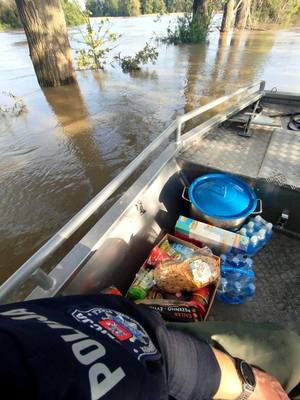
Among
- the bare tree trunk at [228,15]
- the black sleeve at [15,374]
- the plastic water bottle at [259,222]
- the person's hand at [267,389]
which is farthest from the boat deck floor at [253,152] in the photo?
the bare tree trunk at [228,15]

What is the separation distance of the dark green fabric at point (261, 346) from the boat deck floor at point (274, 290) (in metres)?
0.50

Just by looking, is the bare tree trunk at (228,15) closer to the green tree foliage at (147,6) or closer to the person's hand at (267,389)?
the person's hand at (267,389)

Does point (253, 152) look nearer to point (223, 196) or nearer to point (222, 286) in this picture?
point (223, 196)

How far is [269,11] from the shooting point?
1792cm

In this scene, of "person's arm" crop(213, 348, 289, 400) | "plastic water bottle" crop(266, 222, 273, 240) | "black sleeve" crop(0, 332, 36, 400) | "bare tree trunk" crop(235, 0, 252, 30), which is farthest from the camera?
"bare tree trunk" crop(235, 0, 252, 30)

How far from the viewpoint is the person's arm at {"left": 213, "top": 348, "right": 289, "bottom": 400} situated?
0.90 m

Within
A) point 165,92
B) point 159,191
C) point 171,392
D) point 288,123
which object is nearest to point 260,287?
point 159,191

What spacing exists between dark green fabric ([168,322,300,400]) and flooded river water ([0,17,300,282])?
212 centimetres

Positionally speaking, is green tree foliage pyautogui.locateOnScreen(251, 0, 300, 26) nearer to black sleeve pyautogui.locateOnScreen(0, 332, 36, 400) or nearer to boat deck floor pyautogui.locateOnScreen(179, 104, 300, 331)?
boat deck floor pyautogui.locateOnScreen(179, 104, 300, 331)

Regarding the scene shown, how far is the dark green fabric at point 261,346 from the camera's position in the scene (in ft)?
3.58

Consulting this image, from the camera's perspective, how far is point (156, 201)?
6.59ft

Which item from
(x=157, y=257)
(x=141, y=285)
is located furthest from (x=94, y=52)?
(x=141, y=285)

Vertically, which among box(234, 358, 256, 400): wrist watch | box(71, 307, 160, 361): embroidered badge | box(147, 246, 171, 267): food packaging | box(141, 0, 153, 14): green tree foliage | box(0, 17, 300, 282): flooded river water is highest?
box(141, 0, 153, 14): green tree foliage

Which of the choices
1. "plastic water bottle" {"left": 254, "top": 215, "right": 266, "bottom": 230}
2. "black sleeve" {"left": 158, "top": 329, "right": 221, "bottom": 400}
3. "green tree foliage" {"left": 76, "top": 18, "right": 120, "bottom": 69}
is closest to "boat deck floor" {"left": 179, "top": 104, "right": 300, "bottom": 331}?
"plastic water bottle" {"left": 254, "top": 215, "right": 266, "bottom": 230}
